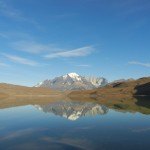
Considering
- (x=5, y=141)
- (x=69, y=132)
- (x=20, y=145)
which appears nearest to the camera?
(x=20, y=145)

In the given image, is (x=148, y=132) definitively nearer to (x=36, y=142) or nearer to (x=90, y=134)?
(x=90, y=134)

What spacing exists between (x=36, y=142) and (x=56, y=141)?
7.59ft

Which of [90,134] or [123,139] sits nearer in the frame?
[123,139]

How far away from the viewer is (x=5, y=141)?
3594 centimetres

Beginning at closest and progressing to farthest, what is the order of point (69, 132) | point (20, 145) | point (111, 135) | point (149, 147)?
point (149, 147)
point (20, 145)
point (111, 135)
point (69, 132)

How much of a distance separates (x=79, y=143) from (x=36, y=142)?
16.9 ft

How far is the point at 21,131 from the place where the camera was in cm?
4512

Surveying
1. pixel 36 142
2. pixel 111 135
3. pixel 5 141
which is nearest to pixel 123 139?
pixel 111 135

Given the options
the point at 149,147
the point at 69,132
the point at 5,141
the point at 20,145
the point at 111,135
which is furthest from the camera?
the point at 69,132

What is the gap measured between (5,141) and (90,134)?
36.9 feet

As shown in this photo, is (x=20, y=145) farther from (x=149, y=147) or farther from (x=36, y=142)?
(x=149, y=147)

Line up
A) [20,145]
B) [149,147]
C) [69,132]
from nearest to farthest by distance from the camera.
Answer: [149,147], [20,145], [69,132]

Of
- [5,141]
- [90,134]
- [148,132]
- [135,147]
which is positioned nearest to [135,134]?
[148,132]

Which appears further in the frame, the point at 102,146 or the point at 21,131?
the point at 21,131
